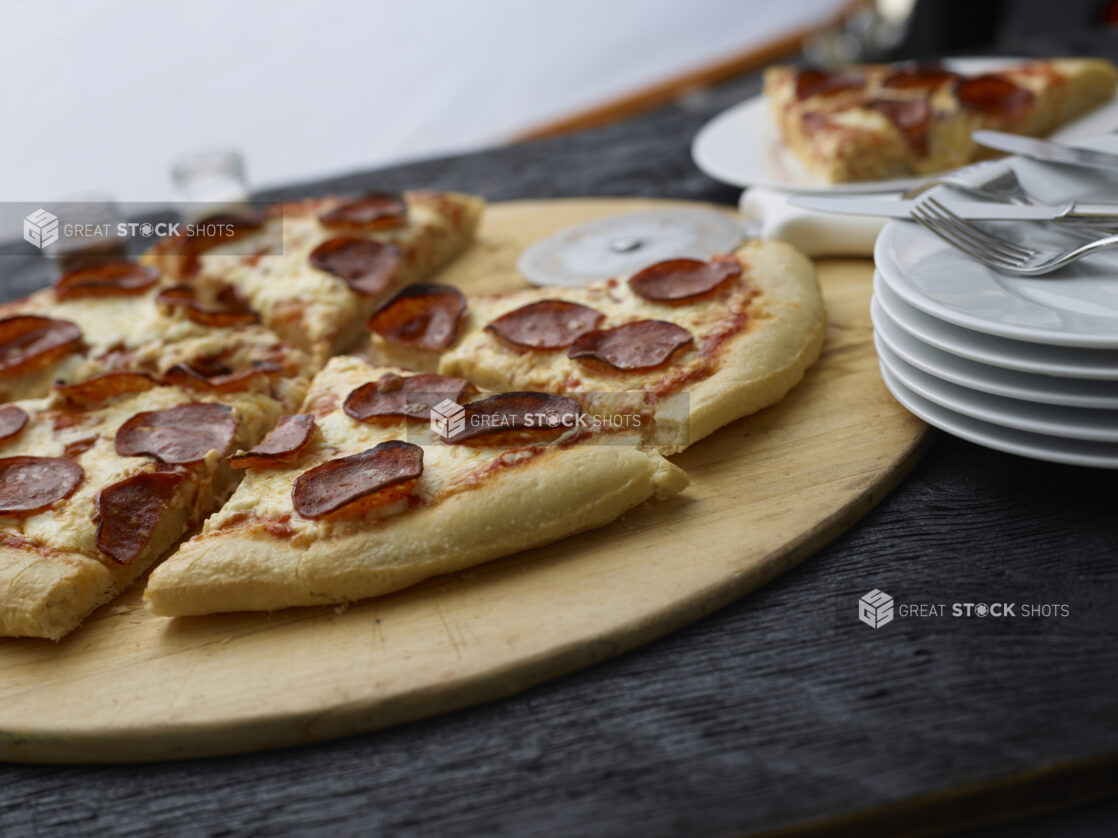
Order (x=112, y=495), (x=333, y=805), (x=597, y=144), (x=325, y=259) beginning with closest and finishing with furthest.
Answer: (x=333, y=805) → (x=112, y=495) → (x=325, y=259) → (x=597, y=144)

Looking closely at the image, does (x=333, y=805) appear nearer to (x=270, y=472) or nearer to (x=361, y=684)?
(x=361, y=684)

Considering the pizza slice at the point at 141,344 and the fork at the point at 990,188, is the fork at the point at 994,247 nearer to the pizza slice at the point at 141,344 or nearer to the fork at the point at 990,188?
the fork at the point at 990,188

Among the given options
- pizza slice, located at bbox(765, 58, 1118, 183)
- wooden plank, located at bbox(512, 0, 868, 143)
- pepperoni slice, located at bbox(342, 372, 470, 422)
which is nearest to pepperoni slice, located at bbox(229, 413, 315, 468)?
pepperoni slice, located at bbox(342, 372, 470, 422)

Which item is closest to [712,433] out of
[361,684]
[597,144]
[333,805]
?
[361,684]

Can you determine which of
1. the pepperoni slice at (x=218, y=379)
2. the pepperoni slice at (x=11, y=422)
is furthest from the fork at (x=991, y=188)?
the pepperoni slice at (x=11, y=422)

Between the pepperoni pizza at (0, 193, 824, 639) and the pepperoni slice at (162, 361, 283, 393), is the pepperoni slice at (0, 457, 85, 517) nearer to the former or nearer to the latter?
the pepperoni pizza at (0, 193, 824, 639)

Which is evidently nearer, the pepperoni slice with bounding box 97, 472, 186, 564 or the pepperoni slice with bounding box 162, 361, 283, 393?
the pepperoni slice with bounding box 97, 472, 186, 564

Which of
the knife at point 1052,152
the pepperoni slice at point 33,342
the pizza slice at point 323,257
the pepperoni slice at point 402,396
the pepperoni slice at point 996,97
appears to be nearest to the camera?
the pepperoni slice at point 402,396
